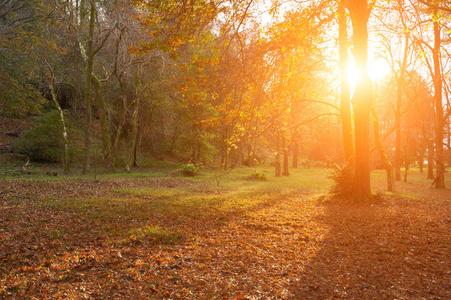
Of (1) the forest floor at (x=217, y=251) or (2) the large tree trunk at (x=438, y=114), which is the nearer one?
(1) the forest floor at (x=217, y=251)

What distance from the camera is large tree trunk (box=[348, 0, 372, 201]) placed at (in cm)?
898

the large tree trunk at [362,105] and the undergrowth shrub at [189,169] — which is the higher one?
the large tree trunk at [362,105]

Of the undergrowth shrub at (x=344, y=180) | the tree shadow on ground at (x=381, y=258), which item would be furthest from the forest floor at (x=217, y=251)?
the undergrowth shrub at (x=344, y=180)

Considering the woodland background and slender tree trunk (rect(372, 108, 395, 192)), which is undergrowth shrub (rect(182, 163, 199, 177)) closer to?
the woodland background

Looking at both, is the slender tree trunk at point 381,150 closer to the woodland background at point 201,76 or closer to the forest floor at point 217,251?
the woodland background at point 201,76

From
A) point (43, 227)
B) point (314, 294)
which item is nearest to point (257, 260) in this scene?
point (314, 294)

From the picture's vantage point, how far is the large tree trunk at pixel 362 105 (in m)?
8.98

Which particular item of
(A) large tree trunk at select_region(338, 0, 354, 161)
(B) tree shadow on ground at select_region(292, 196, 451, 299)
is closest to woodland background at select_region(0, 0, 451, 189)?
(A) large tree trunk at select_region(338, 0, 354, 161)

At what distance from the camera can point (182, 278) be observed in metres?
3.81

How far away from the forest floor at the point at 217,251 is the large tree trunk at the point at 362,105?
1097 millimetres

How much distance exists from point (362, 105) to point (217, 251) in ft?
22.7

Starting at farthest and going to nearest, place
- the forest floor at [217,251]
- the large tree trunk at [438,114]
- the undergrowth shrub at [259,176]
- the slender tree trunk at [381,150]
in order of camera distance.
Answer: the undergrowth shrub at [259,176], the large tree trunk at [438,114], the slender tree trunk at [381,150], the forest floor at [217,251]

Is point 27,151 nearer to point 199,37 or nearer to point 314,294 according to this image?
point 199,37

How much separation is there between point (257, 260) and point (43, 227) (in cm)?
427
